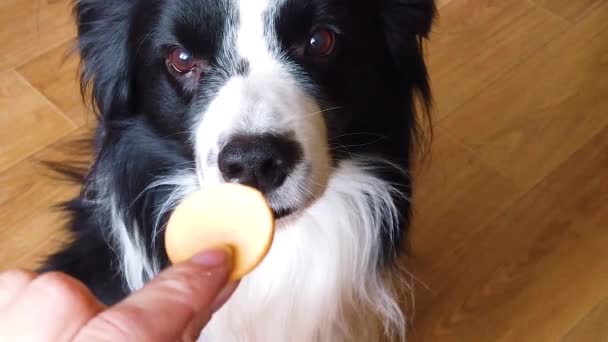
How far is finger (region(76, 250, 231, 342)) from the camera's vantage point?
2.08 feet

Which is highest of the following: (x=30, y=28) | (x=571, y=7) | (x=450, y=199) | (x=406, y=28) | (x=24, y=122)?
(x=406, y=28)

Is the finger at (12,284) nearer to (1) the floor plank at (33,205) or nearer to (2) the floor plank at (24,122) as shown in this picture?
(1) the floor plank at (33,205)

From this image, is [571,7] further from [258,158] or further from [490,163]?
[258,158]

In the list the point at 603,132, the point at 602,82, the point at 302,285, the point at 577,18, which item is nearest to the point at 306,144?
the point at 302,285

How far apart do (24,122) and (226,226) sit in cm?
136

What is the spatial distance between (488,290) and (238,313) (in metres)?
0.75

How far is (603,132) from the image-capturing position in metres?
2.05

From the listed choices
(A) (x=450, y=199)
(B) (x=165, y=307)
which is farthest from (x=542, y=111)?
(B) (x=165, y=307)

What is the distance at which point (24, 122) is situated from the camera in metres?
2.01

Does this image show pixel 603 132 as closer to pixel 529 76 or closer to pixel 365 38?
pixel 529 76

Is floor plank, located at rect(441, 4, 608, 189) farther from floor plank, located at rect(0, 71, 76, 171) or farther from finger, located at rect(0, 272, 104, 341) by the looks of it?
finger, located at rect(0, 272, 104, 341)

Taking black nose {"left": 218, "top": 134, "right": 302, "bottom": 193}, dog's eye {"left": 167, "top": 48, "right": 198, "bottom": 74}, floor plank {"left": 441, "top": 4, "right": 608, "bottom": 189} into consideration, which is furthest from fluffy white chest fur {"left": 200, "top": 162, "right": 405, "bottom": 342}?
floor plank {"left": 441, "top": 4, "right": 608, "bottom": 189}

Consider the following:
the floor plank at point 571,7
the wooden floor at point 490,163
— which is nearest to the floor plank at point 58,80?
the wooden floor at point 490,163

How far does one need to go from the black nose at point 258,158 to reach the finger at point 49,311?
368mm
